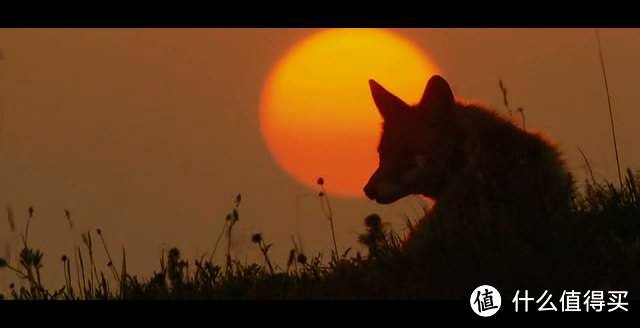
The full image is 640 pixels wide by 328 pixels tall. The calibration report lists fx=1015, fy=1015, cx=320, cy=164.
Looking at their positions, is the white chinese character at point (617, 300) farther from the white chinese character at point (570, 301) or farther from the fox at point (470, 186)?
the fox at point (470, 186)

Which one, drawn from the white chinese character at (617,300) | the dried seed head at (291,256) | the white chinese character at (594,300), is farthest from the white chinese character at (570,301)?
the dried seed head at (291,256)

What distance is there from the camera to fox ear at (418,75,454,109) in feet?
24.7

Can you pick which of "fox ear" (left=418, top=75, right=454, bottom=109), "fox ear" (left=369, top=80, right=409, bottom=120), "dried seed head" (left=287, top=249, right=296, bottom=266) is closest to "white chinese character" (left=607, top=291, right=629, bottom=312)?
"dried seed head" (left=287, top=249, right=296, bottom=266)

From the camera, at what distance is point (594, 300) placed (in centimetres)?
496

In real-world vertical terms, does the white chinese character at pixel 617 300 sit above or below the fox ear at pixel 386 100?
below

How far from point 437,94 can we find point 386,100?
2.44ft

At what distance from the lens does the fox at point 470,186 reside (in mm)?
5625

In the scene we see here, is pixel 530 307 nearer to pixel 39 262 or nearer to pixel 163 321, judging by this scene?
pixel 163 321

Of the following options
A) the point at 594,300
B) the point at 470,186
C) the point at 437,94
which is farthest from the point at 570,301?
the point at 437,94

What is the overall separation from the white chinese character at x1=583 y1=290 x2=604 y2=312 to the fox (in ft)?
1.08

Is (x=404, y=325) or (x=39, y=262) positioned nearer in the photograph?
(x=404, y=325)

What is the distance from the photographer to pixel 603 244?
226 inches
